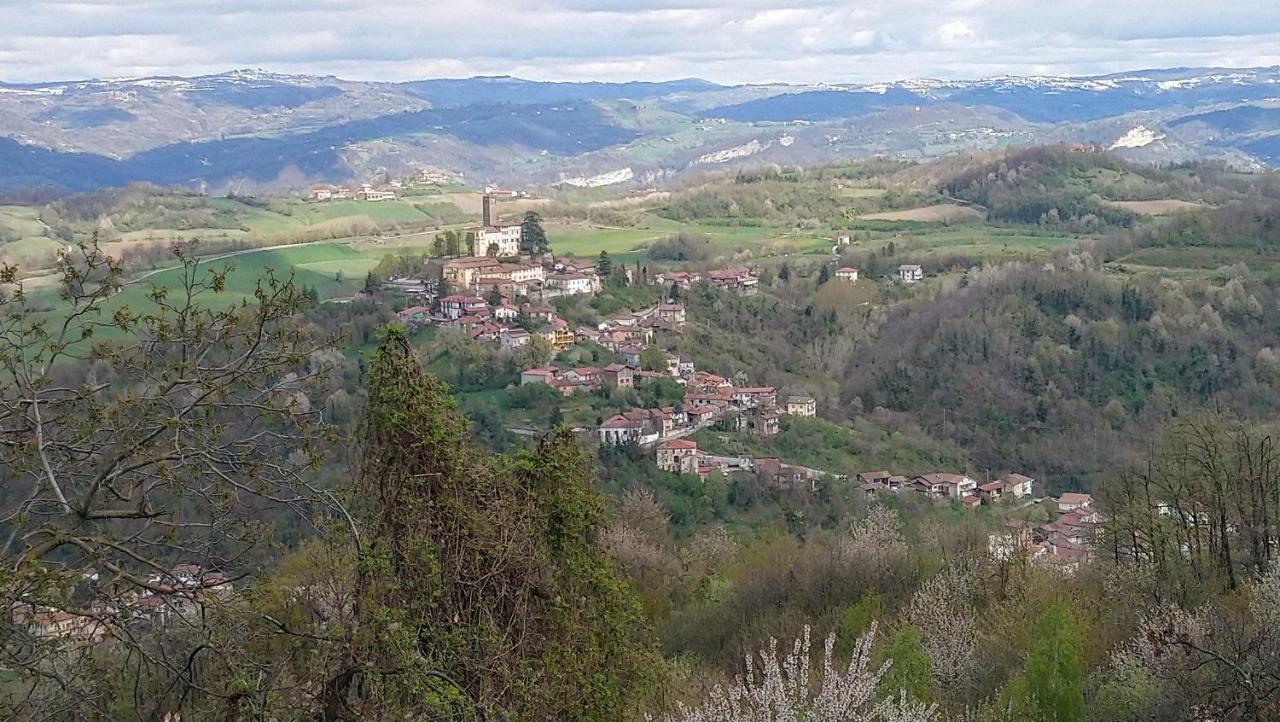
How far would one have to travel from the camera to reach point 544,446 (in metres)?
9.84

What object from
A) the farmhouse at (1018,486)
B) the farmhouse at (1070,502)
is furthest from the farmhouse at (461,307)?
the farmhouse at (1070,502)

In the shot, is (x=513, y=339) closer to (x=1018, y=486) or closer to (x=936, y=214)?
(x=1018, y=486)

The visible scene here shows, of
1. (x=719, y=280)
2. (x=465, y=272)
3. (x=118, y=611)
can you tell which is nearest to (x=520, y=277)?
(x=465, y=272)

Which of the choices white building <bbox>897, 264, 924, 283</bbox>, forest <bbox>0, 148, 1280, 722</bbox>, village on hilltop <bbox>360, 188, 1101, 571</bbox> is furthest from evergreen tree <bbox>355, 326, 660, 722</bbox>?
white building <bbox>897, 264, 924, 283</bbox>

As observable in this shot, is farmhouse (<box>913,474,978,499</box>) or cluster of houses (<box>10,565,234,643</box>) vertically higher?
cluster of houses (<box>10,565,234,643</box>)

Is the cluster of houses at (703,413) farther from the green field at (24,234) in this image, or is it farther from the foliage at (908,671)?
the green field at (24,234)

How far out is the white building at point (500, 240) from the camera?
82312 millimetres

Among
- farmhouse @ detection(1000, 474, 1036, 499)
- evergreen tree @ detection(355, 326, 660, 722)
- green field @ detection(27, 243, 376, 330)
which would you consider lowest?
farmhouse @ detection(1000, 474, 1036, 499)

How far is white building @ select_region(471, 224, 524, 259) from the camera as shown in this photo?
8231cm

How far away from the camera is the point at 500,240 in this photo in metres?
85.2

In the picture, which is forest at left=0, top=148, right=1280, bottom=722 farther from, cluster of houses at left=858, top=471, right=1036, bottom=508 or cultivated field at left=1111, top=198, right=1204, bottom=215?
cultivated field at left=1111, top=198, right=1204, bottom=215

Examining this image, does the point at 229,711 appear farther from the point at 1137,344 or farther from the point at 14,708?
the point at 1137,344

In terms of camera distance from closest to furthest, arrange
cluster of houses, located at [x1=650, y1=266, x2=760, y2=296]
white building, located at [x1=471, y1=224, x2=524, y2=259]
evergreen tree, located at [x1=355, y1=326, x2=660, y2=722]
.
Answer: evergreen tree, located at [x1=355, y1=326, x2=660, y2=722] → cluster of houses, located at [x1=650, y1=266, x2=760, y2=296] → white building, located at [x1=471, y1=224, x2=524, y2=259]

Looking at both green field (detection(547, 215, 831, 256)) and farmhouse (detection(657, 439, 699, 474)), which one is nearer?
farmhouse (detection(657, 439, 699, 474))
